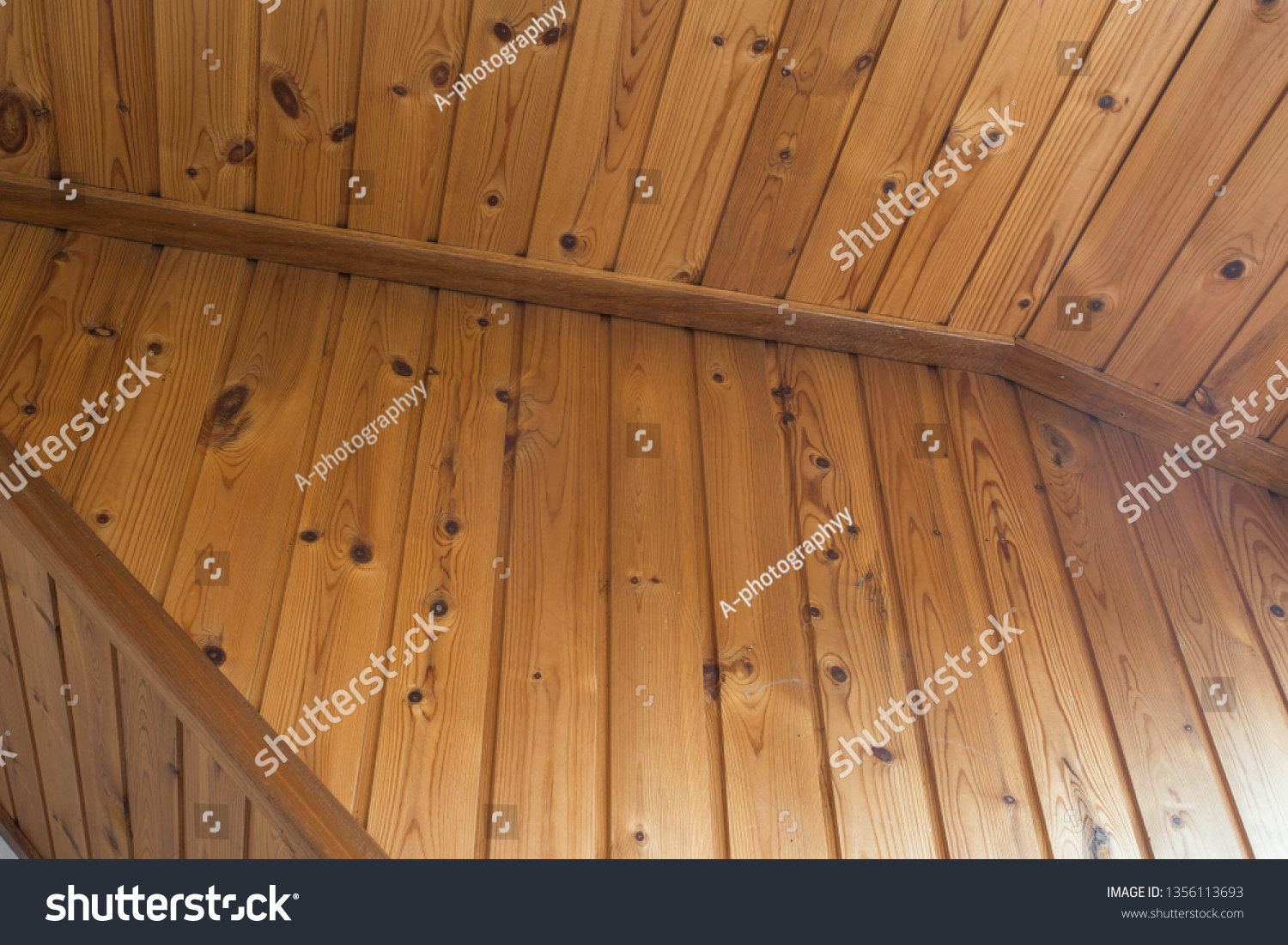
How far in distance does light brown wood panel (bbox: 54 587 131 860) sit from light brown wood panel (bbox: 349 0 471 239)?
802 mm

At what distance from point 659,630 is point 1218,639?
0.88 m

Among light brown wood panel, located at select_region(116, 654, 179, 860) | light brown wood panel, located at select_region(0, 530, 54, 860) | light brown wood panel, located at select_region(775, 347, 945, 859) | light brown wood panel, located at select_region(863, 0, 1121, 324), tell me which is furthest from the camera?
light brown wood panel, located at select_region(0, 530, 54, 860)

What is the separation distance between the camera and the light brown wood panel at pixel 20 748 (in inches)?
73.5

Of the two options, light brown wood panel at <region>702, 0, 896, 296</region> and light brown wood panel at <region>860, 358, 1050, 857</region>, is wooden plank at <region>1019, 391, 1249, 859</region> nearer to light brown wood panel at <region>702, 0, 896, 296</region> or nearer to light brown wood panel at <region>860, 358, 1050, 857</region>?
light brown wood panel at <region>860, 358, 1050, 857</region>

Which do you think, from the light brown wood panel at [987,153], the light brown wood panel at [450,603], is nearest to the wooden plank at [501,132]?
the light brown wood panel at [450,603]

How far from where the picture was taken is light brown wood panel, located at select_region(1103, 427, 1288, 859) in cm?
155

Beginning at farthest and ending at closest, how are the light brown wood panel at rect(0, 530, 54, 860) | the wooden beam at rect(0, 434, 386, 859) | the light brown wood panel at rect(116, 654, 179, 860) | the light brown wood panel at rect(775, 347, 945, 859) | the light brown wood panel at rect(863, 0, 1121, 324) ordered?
the light brown wood panel at rect(0, 530, 54, 860) < the light brown wood panel at rect(863, 0, 1121, 324) < the light brown wood panel at rect(116, 654, 179, 860) < the light brown wood panel at rect(775, 347, 945, 859) < the wooden beam at rect(0, 434, 386, 859)

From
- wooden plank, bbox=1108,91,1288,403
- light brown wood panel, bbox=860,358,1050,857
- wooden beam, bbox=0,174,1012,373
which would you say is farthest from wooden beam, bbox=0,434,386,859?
wooden plank, bbox=1108,91,1288,403

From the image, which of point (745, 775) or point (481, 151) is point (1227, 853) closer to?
point (745, 775)

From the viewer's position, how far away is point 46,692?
6.08 ft

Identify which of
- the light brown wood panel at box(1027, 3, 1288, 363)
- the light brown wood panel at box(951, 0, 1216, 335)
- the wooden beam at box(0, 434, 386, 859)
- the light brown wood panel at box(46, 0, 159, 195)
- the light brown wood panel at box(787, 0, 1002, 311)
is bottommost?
the wooden beam at box(0, 434, 386, 859)
